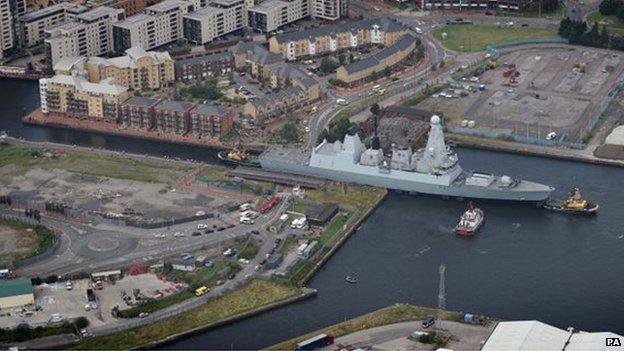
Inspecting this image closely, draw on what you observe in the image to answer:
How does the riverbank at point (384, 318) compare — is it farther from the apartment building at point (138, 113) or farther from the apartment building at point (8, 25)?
the apartment building at point (8, 25)

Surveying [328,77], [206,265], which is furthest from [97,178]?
[328,77]

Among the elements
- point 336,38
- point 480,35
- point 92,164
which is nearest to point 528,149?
point 336,38

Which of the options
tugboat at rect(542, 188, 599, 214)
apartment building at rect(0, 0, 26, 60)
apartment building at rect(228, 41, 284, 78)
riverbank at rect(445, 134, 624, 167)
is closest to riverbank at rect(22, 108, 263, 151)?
apartment building at rect(0, 0, 26, 60)

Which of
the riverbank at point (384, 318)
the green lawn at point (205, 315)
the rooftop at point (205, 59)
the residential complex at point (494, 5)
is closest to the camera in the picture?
the green lawn at point (205, 315)

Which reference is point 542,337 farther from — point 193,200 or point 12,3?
point 12,3

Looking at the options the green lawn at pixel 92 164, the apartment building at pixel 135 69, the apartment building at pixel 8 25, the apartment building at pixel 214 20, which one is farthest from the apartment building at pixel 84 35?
the green lawn at pixel 92 164

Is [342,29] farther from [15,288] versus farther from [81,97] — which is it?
[15,288]
